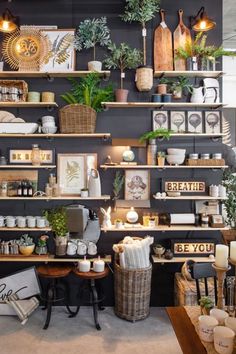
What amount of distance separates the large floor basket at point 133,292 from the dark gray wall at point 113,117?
1.26 feet

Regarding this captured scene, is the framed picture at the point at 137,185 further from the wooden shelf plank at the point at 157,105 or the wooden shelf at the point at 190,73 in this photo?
the wooden shelf at the point at 190,73

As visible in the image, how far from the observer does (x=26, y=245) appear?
141 inches

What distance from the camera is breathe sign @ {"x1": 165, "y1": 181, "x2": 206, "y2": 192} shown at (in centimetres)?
370

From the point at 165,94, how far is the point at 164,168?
0.78m

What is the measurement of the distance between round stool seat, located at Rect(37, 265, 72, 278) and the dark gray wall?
1.28 ft

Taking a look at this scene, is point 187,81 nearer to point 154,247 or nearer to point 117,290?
point 154,247

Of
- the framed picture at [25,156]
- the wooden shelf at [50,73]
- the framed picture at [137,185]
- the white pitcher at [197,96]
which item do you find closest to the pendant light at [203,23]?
the white pitcher at [197,96]

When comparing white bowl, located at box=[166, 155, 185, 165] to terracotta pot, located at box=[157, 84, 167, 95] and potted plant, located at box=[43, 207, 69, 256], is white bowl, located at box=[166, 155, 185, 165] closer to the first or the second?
terracotta pot, located at box=[157, 84, 167, 95]

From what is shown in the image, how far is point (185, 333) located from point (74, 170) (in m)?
2.31

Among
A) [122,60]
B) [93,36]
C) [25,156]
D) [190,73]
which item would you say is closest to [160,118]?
[190,73]

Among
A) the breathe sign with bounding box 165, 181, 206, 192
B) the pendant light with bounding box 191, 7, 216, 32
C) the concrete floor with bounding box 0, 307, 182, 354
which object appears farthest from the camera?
the breathe sign with bounding box 165, 181, 206, 192

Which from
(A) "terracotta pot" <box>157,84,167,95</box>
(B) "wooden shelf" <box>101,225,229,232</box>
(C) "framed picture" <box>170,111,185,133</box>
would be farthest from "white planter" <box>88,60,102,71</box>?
(B) "wooden shelf" <box>101,225,229,232</box>

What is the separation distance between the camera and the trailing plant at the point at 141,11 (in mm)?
3512

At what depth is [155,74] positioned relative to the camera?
3.67m
